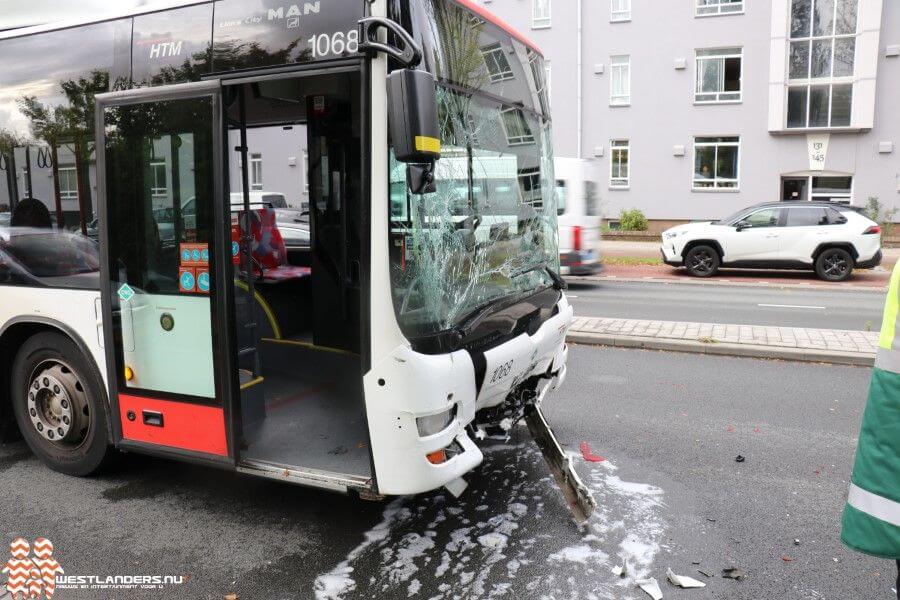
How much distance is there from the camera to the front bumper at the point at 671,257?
18422 mm

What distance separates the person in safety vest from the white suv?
16.2m

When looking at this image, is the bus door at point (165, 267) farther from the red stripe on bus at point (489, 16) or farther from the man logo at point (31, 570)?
the red stripe on bus at point (489, 16)

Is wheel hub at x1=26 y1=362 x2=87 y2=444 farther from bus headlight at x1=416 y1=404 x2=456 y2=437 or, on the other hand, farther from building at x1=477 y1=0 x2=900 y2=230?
building at x1=477 y1=0 x2=900 y2=230

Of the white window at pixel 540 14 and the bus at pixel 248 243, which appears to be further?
the white window at pixel 540 14

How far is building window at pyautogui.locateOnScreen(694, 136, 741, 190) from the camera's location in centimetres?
2825

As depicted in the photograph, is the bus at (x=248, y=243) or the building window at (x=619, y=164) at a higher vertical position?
the building window at (x=619, y=164)

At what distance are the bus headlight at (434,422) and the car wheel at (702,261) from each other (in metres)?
15.5

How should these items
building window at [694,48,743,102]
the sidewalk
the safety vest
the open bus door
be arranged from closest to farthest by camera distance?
the safety vest, the open bus door, the sidewalk, building window at [694,48,743,102]

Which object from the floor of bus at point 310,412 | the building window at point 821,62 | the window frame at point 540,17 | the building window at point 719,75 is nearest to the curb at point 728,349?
the floor of bus at point 310,412

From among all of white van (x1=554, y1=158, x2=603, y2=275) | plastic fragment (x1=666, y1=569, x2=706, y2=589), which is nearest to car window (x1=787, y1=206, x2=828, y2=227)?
white van (x1=554, y1=158, x2=603, y2=275)

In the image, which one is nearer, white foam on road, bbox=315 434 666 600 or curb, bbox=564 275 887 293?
white foam on road, bbox=315 434 666 600

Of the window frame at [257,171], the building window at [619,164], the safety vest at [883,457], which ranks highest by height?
the building window at [619,164]

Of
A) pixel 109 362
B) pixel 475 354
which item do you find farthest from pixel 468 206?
pixel 109 362

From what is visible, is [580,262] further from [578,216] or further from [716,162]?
[716,162]
